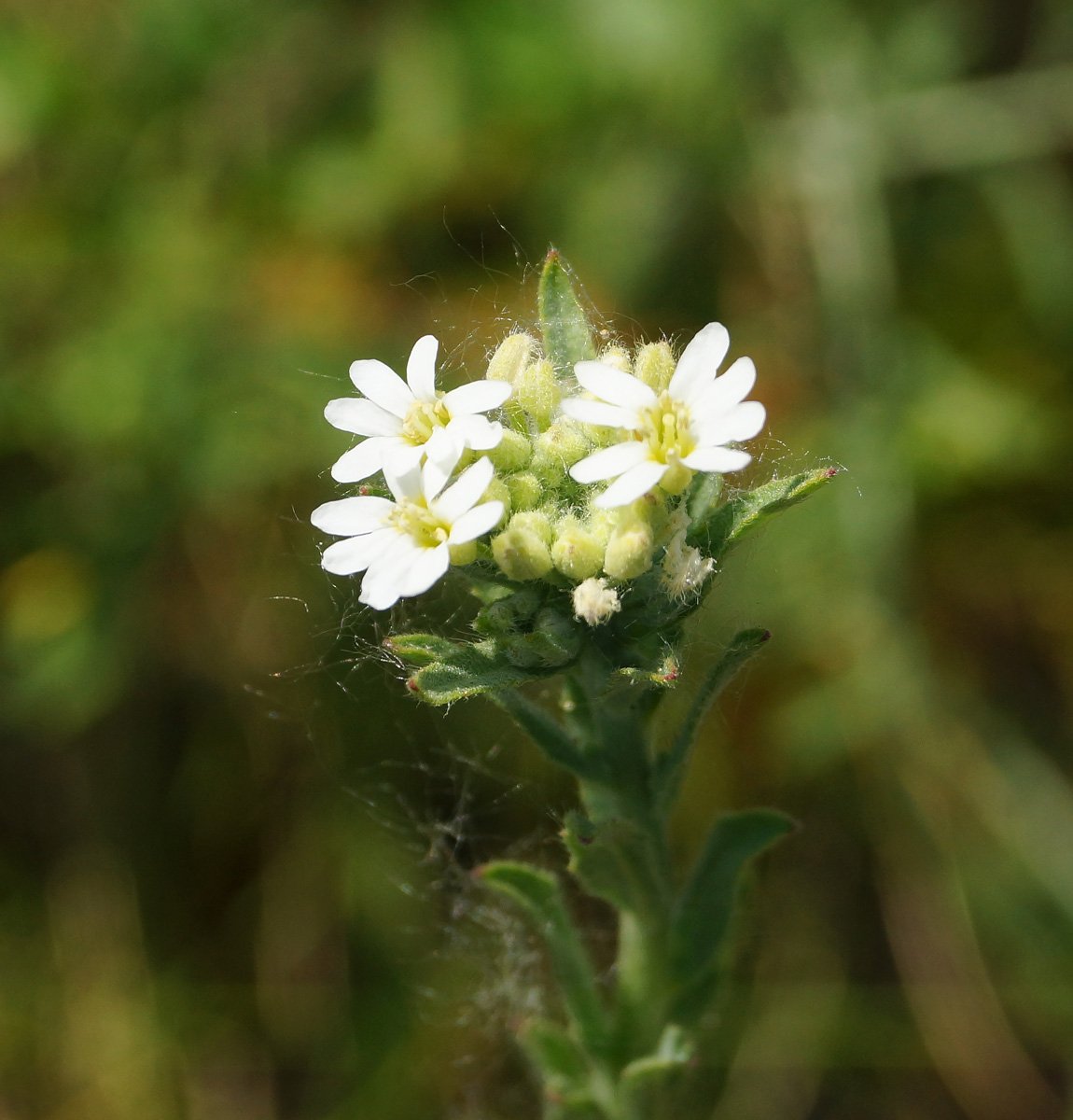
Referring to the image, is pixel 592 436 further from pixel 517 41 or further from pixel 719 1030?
pixel 517 41

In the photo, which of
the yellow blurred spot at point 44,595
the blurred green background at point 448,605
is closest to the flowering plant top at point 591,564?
the blurred green background at point 448,605

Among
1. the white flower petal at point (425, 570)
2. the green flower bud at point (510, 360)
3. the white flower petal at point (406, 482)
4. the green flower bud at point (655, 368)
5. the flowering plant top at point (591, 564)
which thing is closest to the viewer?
the white flower petal at point (425, 570)

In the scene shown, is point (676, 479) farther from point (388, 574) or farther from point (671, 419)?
point (388, 574)

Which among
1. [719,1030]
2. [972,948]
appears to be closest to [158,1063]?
[719,1030]

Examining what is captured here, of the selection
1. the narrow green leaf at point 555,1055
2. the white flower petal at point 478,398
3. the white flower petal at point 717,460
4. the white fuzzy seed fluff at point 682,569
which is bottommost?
the narrow green leaf at point 555,1055

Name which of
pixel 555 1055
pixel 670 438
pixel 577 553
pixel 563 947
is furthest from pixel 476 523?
pixel 555 1055

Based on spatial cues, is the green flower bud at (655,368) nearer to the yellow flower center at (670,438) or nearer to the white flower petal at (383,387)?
the yellow flower center at (670,438)
